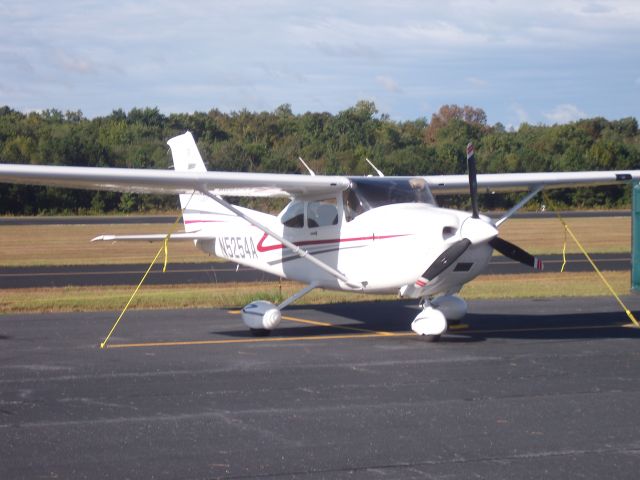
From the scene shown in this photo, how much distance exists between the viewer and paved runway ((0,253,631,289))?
2425cm

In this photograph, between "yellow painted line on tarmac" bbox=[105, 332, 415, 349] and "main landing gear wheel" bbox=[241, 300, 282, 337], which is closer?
"yellow painted line on tarmac" bbox=[105, 332, 415, 349]

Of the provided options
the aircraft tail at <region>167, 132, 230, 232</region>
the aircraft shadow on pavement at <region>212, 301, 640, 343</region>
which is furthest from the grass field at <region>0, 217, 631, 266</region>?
the aircraft shadow on pavement at <region>212, 301, 640, 343</region>

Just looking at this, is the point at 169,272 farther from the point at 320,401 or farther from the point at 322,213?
the point at 320,401

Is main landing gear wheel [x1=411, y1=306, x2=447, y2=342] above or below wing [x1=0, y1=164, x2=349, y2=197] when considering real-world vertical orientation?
below

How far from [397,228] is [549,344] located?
266 centimetres

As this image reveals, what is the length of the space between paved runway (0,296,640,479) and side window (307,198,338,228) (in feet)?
5.57

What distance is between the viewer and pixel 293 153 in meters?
65.5

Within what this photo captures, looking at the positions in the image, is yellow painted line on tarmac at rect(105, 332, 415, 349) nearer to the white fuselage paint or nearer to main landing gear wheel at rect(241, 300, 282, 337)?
main landing gear wheel at rect(241, 300, 282, 337)

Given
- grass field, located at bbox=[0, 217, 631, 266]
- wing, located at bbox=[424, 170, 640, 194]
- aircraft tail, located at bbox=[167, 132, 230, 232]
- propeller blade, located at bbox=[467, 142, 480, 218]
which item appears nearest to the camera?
propeller blade, located at bbox=[467, 142, 480, 218]

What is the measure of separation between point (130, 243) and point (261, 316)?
30607mm

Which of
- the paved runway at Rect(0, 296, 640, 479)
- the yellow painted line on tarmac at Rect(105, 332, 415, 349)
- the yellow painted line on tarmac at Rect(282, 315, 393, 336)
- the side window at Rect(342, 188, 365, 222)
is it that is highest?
the side window at Rect(342, 188, 365, 222)

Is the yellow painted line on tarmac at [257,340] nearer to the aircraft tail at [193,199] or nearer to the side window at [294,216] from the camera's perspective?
the side window at [294,216]

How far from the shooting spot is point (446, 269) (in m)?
12.4

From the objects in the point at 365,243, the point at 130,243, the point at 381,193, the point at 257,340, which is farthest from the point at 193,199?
the point at 130,243
